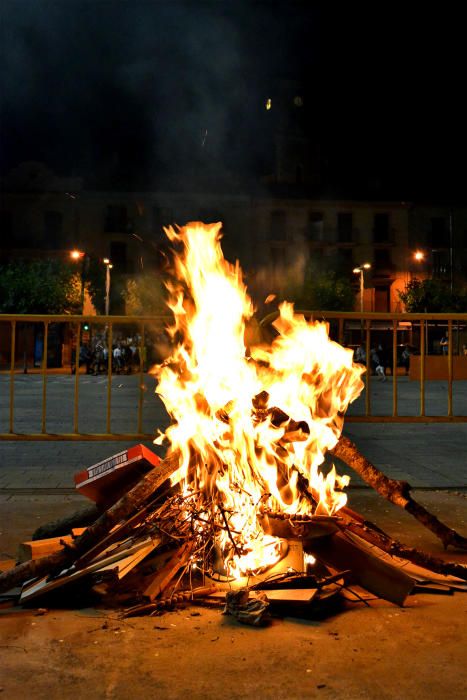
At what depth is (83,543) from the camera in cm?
372

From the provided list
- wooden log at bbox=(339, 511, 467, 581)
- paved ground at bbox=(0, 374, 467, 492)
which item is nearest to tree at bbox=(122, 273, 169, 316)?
paved ground at bbox=(0, 374, 467, 492)

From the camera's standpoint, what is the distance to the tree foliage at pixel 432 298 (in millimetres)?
51031

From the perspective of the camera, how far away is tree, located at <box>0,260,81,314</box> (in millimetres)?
46531

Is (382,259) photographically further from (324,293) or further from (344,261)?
(324,293)

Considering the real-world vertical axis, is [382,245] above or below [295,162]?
below

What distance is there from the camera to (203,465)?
4133mm

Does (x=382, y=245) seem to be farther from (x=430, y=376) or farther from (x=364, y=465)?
(x=364, y=465)

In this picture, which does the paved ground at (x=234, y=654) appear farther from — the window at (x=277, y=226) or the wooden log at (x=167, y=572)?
the window at (x=277, y=226)

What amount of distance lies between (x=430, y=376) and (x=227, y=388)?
1283 cm

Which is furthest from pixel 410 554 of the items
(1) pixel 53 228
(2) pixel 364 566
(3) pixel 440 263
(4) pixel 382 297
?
(1) pixel 53 228

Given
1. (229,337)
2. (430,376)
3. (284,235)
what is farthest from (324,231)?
(229,337)

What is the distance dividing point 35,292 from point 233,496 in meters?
44.9

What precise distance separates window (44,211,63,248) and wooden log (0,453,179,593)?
56.4 m

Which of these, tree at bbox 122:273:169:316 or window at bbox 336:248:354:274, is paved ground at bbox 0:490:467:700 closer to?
tree at bbox 122:273:169:316
